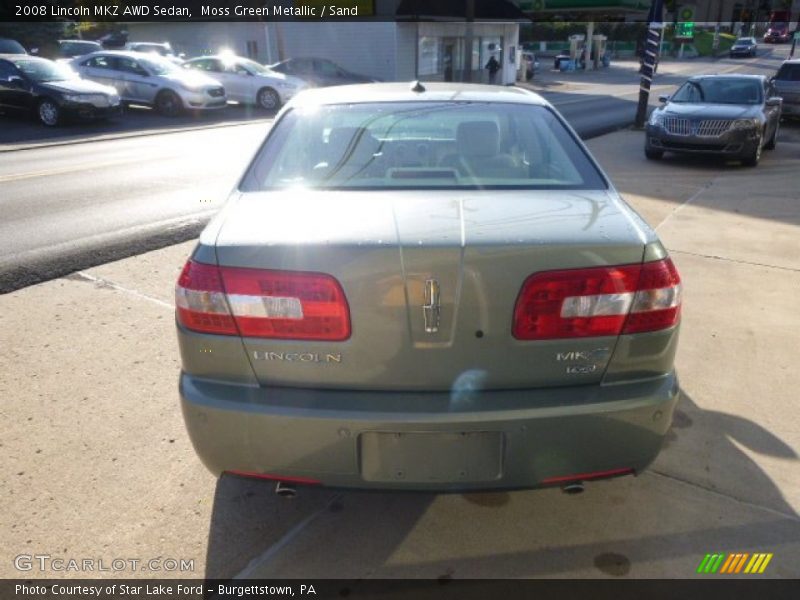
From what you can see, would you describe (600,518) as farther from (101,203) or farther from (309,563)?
(101,203)

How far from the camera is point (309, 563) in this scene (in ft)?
7.98

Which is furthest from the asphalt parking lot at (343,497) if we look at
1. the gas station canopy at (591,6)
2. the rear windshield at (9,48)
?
the gas station canopy at (591,6)

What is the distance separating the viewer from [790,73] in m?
18.2

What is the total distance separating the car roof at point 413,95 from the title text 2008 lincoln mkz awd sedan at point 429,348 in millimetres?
1266

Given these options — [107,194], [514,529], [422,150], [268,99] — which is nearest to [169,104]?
[268,99]

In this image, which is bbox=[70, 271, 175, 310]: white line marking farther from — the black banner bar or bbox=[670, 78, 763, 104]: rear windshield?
bbox=[670, 78, 763, 104]: rear windshield

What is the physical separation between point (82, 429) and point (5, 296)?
2406 millimetres

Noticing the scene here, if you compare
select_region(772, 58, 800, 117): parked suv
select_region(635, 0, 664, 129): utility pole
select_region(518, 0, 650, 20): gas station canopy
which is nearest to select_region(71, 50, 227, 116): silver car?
select_region(635, 0, 664, 129): utility pole

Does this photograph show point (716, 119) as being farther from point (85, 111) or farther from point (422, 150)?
point (85, 111)

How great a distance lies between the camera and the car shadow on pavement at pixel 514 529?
242 cm

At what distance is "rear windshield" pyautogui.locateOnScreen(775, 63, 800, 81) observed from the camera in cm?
1803

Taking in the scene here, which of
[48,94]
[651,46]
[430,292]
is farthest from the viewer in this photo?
[651,46]
